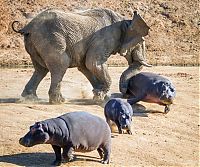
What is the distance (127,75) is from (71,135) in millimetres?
5651

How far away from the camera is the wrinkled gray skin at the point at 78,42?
36.4 ft

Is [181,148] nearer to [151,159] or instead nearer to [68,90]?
[151,159]

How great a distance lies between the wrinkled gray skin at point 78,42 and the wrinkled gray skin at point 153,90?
1.99ft

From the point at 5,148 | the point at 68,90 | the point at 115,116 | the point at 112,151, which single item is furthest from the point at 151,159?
the point at 68,90

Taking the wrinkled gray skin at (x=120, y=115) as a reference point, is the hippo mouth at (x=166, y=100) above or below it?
below

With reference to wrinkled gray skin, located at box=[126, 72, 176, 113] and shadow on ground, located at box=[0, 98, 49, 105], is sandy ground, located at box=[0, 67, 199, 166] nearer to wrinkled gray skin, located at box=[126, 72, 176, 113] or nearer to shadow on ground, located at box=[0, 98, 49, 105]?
shadow on ground, located at box=[0, 98, 49, 105]

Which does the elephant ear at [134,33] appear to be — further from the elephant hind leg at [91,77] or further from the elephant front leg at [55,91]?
the elephant front leg at [55,91]

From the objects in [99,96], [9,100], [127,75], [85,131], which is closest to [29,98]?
[9,100]

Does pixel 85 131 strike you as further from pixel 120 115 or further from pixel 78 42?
pixel 78 42

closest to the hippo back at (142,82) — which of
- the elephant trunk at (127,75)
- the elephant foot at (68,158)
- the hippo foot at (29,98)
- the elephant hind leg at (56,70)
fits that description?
the elephant trunk at (127,75)

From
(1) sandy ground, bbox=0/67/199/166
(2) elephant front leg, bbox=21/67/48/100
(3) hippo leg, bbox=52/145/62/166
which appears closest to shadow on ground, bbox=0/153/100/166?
(1) sandy ground, bbox=0/67/199/166

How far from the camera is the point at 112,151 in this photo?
26.2ft

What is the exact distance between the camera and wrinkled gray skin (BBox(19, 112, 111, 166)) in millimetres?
6754

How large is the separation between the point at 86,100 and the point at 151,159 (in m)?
4.31
